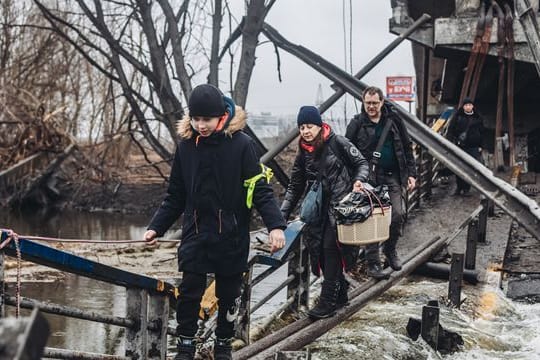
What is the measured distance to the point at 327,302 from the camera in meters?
6.06

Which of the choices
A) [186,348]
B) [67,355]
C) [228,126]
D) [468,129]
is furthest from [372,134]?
[468,129]

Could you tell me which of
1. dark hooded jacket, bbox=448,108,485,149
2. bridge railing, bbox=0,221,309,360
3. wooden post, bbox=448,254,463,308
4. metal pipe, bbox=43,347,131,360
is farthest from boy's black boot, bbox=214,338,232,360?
dark hooded jacket, bbox=448,108,485,149

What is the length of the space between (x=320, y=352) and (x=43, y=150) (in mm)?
20164

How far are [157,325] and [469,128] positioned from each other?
9.80 metres

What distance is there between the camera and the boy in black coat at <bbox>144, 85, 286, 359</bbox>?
4.49m

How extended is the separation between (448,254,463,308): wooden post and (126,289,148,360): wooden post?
3.99m

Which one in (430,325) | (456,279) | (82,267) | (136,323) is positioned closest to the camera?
(82,267)

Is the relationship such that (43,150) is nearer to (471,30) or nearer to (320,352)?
(471,30)

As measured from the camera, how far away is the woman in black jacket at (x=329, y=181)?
19.6 ft

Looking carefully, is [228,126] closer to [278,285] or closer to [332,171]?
[332,171]

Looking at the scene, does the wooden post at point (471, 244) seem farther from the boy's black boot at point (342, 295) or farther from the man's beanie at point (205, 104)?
the man's beanie at point (205, 104)

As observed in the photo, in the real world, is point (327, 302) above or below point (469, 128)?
below

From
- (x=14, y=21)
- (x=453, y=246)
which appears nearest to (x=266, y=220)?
(x=453, y=246)

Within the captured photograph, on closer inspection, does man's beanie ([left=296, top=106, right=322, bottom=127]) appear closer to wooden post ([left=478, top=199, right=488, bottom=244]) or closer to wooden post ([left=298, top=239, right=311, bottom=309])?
wooden post ([left=298, top=239, right=311, bottom=309])
